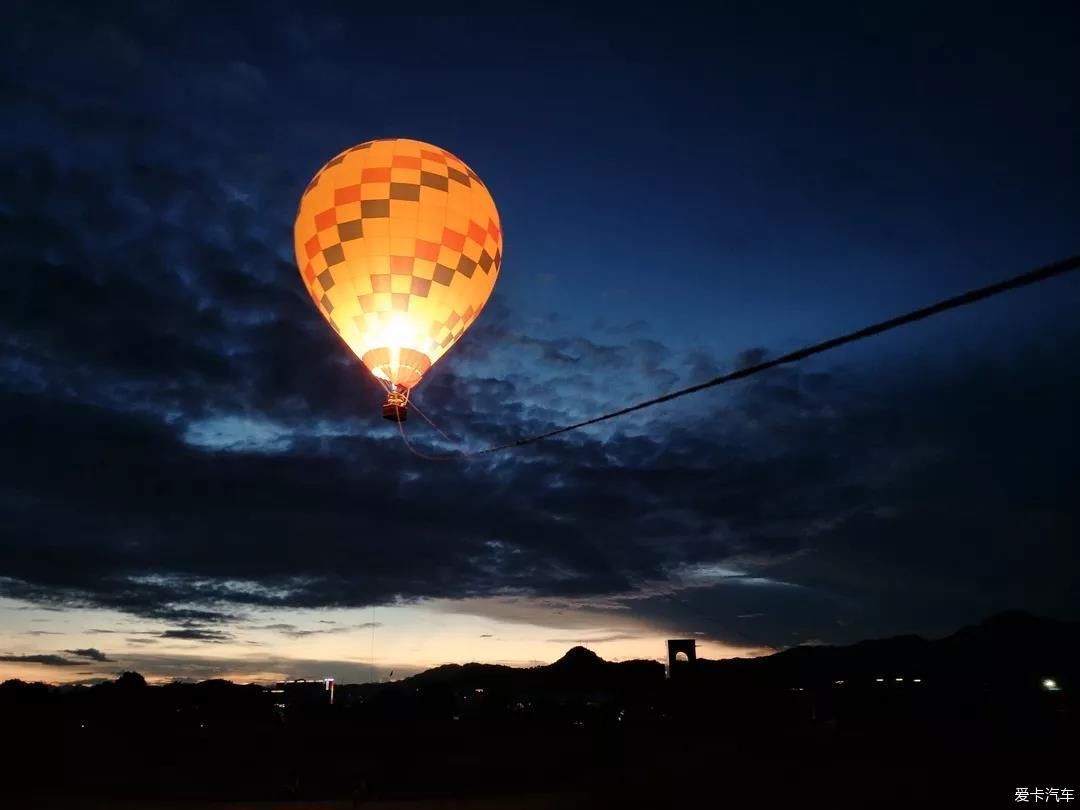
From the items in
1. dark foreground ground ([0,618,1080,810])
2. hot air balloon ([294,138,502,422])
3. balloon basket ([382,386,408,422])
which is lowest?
dark foreground ground ([0,618,1080,810])

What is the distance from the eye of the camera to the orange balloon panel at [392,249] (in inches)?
387

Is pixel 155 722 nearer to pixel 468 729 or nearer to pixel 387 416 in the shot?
pixel 468 729

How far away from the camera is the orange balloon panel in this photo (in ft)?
32.3

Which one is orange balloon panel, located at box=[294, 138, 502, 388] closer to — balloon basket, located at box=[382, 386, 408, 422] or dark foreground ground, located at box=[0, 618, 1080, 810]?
balloon basket, located at box=[382, 386, 408, 422]

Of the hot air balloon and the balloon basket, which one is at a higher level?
the hot air balloon

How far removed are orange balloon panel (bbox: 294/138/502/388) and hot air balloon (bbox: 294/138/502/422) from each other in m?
0.01

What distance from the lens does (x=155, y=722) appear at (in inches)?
1750

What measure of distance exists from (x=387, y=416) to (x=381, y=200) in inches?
115

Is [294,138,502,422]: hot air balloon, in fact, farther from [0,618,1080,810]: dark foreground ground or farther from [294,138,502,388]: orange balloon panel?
[0,618,1080,810]: dark foreground ground

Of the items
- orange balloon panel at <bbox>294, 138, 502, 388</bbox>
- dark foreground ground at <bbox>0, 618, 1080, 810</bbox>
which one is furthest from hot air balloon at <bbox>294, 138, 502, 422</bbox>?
dark foreground ground at <bbox>0, 618, 1080, 810</bbox>

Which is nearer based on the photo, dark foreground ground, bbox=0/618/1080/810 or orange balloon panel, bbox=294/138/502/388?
orange balloon panel, bbox=294/138/502/388

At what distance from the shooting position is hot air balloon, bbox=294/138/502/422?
9828 millimetres

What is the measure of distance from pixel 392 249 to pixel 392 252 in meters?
0.04

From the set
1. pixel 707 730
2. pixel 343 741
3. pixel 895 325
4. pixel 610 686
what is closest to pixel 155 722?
pixel 343 741
